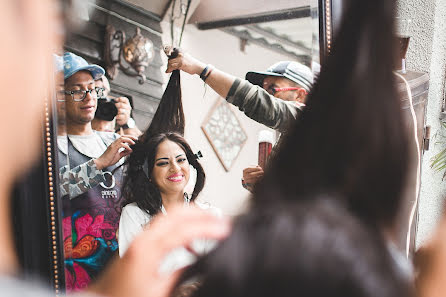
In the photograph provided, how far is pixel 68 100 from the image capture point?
96 centimetres

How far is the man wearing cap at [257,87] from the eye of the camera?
37.8 inches

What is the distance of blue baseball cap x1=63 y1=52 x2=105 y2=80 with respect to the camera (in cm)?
94

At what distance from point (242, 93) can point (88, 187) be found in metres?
0.39

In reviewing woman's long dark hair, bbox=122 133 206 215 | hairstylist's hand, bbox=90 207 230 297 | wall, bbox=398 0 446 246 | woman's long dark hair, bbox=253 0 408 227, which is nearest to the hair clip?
woman's long dark hair, bbox=122 133 206 215

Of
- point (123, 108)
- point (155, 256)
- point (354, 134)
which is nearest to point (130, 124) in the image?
point (123, 108)

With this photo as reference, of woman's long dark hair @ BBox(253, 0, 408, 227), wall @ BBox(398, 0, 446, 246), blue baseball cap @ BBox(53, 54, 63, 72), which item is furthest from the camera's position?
wall @ BBox(398, 0, 446, 246)

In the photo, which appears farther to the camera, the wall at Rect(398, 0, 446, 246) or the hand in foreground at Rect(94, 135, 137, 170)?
the wall at Rect(398, 0, 446, 246)

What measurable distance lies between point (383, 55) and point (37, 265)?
851mm

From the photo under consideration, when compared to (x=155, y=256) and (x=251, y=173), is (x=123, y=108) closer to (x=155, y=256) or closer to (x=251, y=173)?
(x=251, y=173)

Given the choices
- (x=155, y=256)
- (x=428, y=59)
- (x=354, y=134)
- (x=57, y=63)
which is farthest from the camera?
(x=428, y=59)

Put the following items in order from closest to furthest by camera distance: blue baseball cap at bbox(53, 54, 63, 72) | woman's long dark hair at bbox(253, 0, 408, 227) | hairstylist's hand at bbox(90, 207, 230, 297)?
woman's long dark hair at bbox(253, 0, 408, 227)
hairstylist's hand at bbox(90, 207, 230, 297)
blue baseball cap at bbox(53, 54, 63, 72)

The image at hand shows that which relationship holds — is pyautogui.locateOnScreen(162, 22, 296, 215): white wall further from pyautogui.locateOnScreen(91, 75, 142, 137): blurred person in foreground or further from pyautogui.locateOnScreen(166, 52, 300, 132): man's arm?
pyautogui.locateOnScreen(91, 75, 142, 137): blurred person in foreground

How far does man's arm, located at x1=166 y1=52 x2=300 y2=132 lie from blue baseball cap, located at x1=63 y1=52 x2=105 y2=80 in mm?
149

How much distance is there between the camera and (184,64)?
3.15 ft
